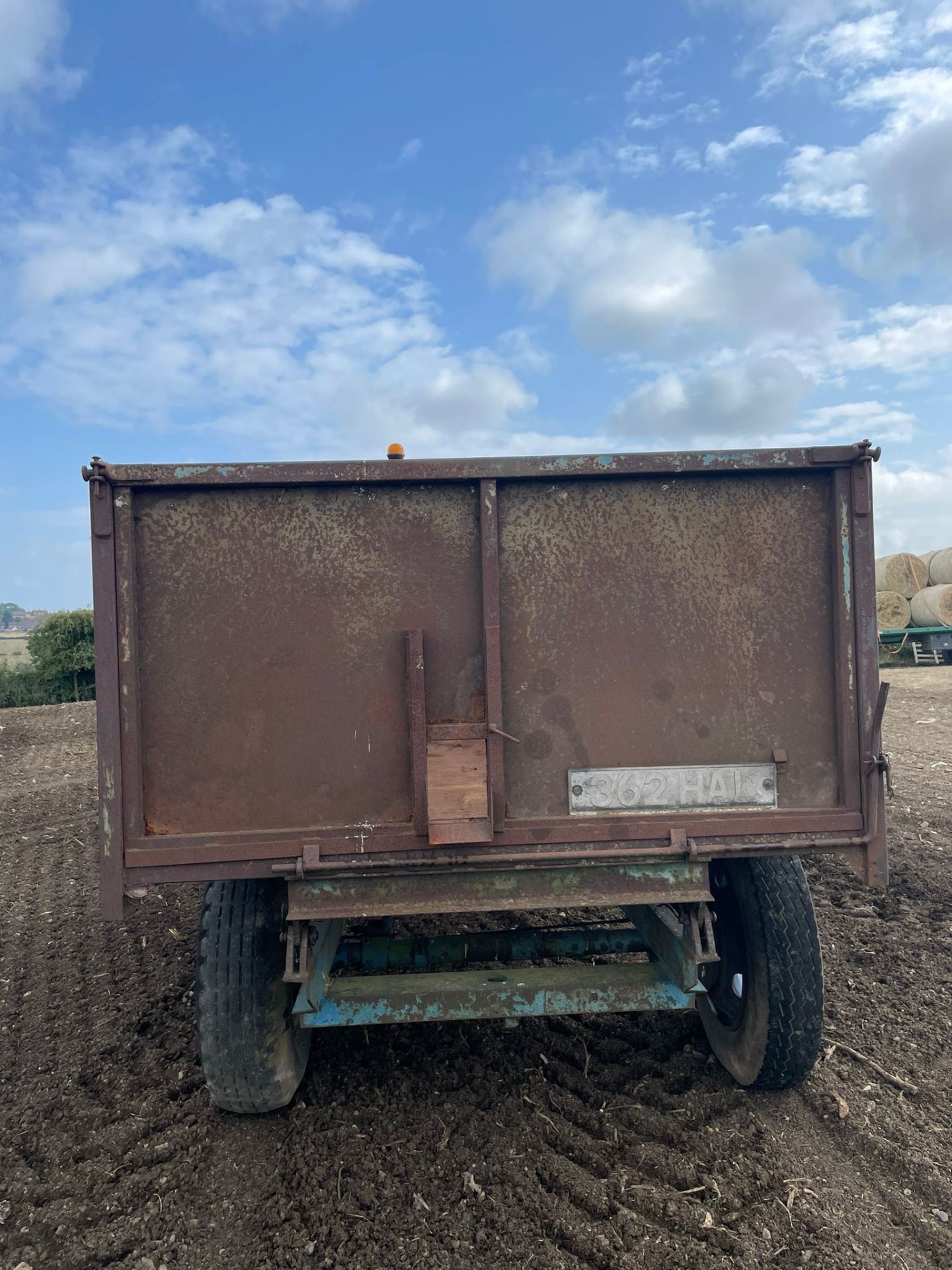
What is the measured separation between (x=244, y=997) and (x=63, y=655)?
15424 mm

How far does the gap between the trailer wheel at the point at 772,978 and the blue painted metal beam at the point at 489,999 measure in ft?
1.20

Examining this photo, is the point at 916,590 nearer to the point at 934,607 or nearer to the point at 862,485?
the point at 934,607

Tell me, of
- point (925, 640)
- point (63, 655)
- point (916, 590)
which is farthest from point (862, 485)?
point (916, 590)

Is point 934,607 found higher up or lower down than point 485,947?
higher up

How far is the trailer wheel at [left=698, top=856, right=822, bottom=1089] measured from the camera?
3072 mm

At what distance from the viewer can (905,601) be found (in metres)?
23.0

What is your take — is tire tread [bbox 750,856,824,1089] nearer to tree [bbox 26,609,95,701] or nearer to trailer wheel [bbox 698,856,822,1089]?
trailer wheel [bbox 698,856,822,1089]

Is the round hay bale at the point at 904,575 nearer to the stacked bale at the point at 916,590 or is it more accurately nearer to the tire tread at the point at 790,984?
the stacked bale at the point at 916,590

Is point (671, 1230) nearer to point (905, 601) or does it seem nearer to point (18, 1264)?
point (18, 1264)

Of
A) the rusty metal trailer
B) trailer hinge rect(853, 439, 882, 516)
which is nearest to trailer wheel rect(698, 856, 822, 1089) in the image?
the rusty metal trailer

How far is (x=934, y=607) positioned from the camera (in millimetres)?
21656

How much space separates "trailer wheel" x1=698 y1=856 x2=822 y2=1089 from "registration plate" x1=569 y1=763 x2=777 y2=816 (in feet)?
1.97

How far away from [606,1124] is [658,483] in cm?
239

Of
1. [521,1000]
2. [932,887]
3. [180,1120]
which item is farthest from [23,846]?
[932,887]
